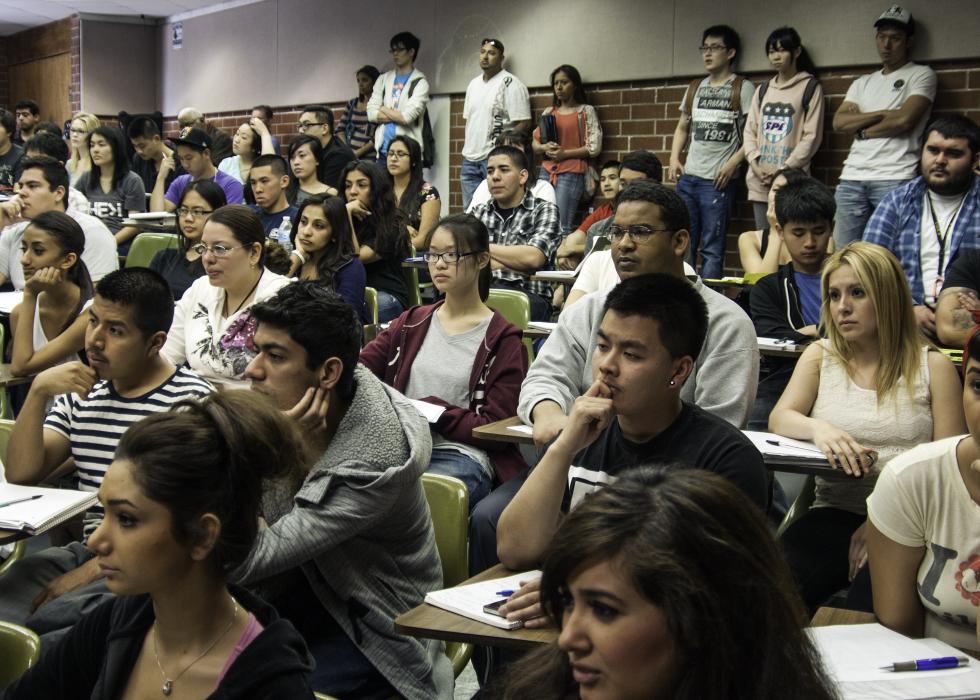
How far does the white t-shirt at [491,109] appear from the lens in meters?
8.45

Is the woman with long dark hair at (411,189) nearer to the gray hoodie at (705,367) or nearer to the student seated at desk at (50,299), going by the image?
the student seated at desk at (50,299)

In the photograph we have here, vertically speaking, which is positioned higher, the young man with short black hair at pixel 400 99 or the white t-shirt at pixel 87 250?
the young man with short black hair at pixel 400 99

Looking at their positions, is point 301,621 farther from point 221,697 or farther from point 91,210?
point 91,210

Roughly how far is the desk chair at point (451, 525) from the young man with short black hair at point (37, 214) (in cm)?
321

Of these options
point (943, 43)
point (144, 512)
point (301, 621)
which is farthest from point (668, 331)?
point (943, 43)

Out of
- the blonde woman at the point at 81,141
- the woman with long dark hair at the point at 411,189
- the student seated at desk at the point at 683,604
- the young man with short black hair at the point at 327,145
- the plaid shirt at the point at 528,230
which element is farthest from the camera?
the blonde woman at the point at 81,141

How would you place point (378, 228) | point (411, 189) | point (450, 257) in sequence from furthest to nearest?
point (411, 189)
point (378, 228)
point (450, 257)

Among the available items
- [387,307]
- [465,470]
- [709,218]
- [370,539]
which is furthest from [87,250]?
[709,218]

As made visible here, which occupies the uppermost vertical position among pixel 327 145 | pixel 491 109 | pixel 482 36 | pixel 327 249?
pixel 482 36

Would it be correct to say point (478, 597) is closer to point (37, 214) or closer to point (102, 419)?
point (102, 419)

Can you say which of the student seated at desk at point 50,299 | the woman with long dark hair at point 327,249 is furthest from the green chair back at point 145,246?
the student seated at desk at point 50,299

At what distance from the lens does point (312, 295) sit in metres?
2.21

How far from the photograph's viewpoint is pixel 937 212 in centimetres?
433

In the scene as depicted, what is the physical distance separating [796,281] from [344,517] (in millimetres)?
2561
